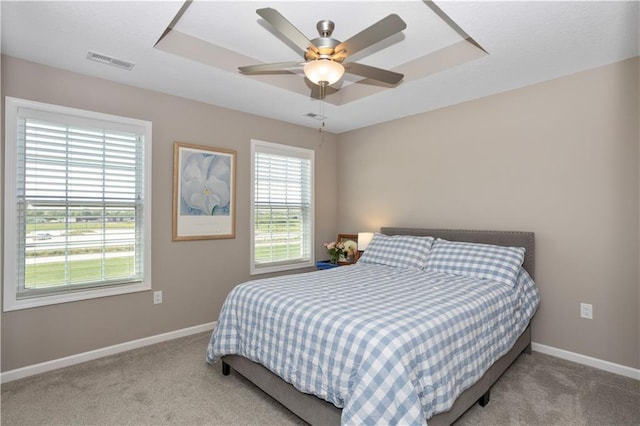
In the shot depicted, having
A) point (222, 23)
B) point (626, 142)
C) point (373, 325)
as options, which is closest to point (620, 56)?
point (626, 142)

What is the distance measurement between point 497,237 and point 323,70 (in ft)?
7.52

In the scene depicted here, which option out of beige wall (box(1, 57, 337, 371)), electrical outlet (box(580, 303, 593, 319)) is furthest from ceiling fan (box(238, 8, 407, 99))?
electrical outlet (box(580, 303, 593, 319))

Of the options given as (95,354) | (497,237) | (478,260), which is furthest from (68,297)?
(497,237)

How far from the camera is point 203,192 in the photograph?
3.62m

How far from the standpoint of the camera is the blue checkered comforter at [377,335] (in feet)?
5.22

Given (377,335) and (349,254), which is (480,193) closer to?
(349,254)

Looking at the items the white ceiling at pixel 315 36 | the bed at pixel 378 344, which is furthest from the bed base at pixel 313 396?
the white ceiling at pixel 315 36

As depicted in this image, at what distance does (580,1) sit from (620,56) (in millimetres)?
1017

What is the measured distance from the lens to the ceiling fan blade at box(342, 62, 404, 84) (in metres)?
2.19

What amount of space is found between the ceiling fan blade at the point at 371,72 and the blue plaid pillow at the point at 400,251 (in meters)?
1.73

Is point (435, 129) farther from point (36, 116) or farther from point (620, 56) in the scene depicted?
point (36, 116)

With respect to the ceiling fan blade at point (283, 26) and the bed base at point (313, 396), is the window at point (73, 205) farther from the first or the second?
the ceiling fan blade at point (283, 26)

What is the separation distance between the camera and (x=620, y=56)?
2.59m

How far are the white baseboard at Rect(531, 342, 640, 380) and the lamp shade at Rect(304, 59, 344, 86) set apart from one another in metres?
2.91
